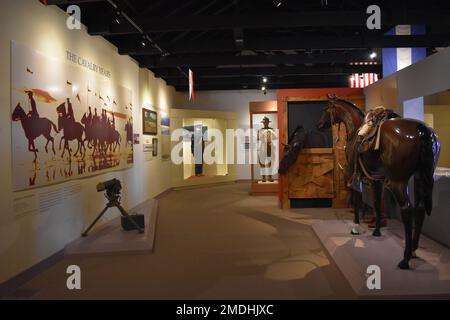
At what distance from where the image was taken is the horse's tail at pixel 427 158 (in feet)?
11.6

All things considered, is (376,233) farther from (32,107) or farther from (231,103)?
(231,103)

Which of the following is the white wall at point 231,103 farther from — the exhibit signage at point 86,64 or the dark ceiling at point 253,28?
the exhibit signage at point 86,64

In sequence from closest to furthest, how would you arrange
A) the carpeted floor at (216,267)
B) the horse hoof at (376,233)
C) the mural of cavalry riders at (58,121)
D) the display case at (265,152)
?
the carpeted floor at (216,267) < the mural of cavalry riders at (58,121) < the horse hoof at (376,233) < the display case at (265,152)

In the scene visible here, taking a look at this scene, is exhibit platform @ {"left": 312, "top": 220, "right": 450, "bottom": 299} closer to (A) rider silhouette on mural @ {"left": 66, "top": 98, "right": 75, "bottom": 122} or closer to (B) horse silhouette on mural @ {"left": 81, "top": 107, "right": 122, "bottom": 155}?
(B) horse silhouette on mural @ {"left": 81, "top": 107, "right": 122, "bottom": 155}

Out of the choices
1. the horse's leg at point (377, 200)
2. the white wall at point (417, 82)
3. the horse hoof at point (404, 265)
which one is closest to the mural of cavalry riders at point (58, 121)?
the horse hoof at point (404, 265)

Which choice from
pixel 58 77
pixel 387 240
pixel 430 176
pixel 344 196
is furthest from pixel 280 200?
pixel 58 77

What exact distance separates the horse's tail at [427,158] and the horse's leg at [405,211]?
8.3 inches

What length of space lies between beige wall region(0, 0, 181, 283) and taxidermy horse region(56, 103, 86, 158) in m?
0.51

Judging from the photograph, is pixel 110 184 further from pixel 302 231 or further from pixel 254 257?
pixel 302 231

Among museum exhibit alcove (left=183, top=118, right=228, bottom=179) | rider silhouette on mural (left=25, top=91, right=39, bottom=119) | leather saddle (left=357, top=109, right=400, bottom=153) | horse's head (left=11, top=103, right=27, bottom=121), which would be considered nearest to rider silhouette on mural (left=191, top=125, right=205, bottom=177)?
museum exhibit alcove (left=183, top=118, right=228, bottom=179)

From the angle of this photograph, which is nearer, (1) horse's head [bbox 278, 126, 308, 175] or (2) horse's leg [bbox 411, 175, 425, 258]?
(2) horse's leg [bbox 411, 175, 425, 258]

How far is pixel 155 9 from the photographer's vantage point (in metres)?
6.74

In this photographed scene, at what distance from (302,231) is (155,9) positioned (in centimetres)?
494

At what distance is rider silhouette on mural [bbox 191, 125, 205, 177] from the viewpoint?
13.5m
